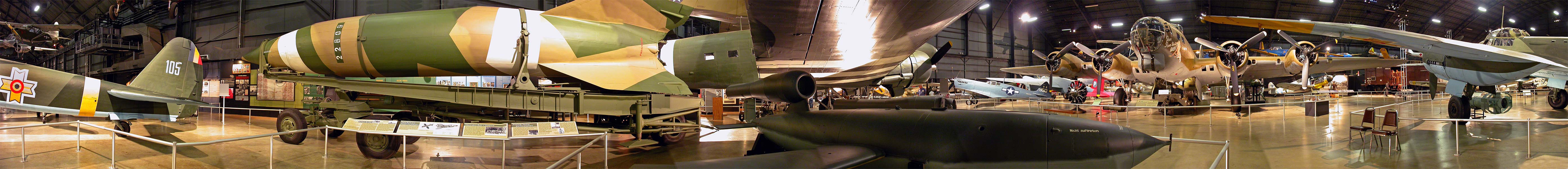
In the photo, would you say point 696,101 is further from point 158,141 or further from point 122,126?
point 122,126

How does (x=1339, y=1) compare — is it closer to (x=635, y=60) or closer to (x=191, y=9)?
(x=635, y=60)

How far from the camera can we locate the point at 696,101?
21.2ft

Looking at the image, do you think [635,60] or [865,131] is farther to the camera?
[635,60]

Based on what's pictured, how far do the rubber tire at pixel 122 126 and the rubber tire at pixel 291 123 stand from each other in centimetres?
294

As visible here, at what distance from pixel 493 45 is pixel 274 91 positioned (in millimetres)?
12060

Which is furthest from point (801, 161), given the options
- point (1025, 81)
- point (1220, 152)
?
point (1025, 81)

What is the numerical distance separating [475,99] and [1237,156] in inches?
264

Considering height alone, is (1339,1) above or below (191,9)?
above

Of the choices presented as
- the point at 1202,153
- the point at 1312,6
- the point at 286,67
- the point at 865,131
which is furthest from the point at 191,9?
the point at 1312,6

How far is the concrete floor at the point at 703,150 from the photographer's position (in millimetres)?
4863

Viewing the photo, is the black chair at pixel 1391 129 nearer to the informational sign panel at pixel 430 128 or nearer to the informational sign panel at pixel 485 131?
the informational sign panel at pixel 485 131

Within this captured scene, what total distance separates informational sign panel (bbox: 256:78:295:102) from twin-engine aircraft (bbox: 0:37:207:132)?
4454mm

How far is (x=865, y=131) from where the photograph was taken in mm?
3018

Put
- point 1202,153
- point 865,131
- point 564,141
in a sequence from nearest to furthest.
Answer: point 865,131, point 1202,153, point 564,141
